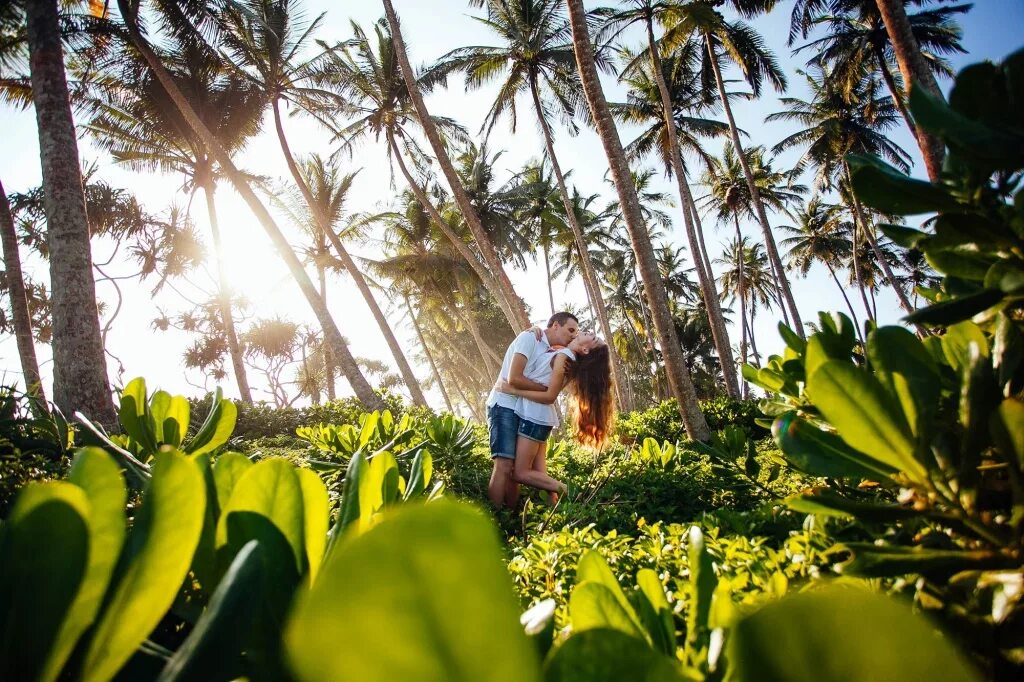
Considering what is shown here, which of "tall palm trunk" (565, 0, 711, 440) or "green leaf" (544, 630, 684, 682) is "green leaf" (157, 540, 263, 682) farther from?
"tall palm trunk" (565, 0, 711, 440)

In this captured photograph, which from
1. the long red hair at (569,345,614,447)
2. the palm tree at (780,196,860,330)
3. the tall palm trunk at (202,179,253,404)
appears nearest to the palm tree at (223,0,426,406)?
the tall palm trunk at (202,179,253,404)

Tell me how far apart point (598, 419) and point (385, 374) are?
1473 inches

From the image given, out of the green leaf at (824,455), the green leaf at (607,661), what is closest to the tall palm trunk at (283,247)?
the green leaf at (824,455)

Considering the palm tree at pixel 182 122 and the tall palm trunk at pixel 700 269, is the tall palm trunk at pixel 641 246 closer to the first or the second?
the tall palm trunk at pixel 700 269

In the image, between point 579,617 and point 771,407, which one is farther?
point 771,407

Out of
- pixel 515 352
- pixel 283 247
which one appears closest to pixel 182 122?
pixel 283 247

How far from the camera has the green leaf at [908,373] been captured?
0.49 metres

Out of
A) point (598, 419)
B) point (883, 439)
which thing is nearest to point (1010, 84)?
point (883, 439)

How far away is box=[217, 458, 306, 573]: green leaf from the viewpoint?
1.29ft

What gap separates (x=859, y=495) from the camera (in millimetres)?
857

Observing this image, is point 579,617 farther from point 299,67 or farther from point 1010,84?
point 299,67

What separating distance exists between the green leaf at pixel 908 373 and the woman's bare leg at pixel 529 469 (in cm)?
238

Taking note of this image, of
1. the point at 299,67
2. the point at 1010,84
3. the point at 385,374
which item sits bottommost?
the point at 1010,84

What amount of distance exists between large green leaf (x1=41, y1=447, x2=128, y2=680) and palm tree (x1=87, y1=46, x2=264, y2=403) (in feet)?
39.4
